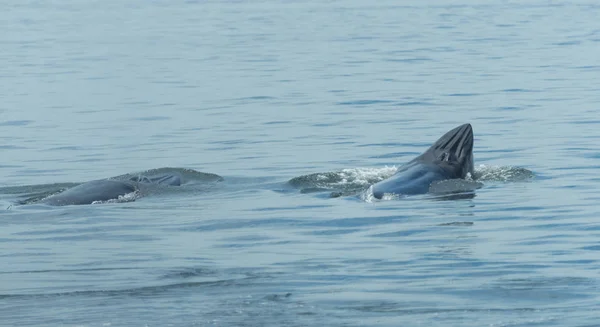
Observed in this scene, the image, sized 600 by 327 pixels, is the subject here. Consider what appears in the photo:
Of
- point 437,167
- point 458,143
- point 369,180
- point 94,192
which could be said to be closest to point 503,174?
point 458,143

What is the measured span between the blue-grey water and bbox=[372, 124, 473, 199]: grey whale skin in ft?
1.73

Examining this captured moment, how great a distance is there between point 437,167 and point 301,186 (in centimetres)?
205

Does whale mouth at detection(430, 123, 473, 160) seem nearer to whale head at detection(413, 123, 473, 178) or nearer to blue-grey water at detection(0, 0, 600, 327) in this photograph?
whale head at detection(413, 123, 473, 178)

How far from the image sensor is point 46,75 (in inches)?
1777

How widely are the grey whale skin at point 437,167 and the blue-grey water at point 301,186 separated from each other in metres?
0.53

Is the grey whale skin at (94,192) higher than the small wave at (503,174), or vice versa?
the grey whale skin at (94,192)

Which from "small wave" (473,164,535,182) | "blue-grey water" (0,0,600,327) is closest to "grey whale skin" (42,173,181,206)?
"blue-grey water" (0,0,600,327)

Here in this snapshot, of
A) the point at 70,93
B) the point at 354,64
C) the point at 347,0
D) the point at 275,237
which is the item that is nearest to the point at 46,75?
the point at 70,93

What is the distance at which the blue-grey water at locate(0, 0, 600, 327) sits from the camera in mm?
13352

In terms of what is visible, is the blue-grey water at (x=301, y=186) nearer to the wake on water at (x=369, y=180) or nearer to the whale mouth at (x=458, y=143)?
the wake on water at (x=369, y=180)

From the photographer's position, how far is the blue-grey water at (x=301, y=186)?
13.4 m

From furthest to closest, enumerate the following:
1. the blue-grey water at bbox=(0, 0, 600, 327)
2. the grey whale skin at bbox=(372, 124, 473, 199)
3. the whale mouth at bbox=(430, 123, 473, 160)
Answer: the whale mouth at bbox=(430, 123, 473, 160) < the grey whale skin at bbox=(372, 124, 473, 199) < the blue-grey water at bbox=(0, 0, 600, 327)

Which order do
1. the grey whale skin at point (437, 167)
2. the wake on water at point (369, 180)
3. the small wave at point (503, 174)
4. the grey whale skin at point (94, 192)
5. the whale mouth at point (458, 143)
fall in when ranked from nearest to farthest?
the grey whale skin at point (94, 192) < the grey whale skin at point (437, 167) < the wake on water at point (369, 180) < the whale mouth at point (458, 143) < the small wave at point (503, 174)

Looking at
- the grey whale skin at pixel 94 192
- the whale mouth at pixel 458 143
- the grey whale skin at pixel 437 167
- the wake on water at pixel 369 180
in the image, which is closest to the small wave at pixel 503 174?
the wake on water at pixel 369 180
